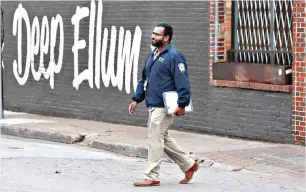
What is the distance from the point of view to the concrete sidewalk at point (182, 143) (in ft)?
38.7

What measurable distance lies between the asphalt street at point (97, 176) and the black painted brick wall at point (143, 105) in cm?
228

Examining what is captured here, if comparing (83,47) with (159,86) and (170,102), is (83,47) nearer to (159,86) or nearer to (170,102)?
(159,86)

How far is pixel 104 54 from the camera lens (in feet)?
55.2

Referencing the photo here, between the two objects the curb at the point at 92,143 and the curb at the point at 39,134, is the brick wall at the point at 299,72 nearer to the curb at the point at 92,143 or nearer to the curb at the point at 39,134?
the curb at the point at 92,143

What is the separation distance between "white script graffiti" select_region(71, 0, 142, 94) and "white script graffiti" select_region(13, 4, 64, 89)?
1.85 feet

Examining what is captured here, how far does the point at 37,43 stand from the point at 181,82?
8.98m

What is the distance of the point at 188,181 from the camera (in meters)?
10.4

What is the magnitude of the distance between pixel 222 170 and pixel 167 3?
460 centimetres

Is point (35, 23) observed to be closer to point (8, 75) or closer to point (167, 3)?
point (8, 75)

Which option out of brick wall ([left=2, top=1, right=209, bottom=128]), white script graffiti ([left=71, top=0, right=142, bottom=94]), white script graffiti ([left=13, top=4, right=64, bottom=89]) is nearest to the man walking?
brick wall ([left=2, top=1, right=209, bottom=128])

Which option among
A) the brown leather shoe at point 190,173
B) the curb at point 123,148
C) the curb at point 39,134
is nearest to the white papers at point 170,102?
the brown leather shoe at point 190,173

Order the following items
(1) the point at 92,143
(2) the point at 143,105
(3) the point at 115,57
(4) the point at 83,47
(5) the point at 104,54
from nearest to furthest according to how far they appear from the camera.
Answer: (1) the point at 92,143, (2) the point at 143,105, (3) the point at 115,57, (5) the point at 104,54, (4) the point at 83,47

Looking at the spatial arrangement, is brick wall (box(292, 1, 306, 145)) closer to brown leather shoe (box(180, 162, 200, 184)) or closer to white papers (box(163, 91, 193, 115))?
brown leather shoe (box(180, 162, 200, 184))

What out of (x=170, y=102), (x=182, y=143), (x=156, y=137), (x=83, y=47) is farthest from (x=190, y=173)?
(x=83, y=47)
